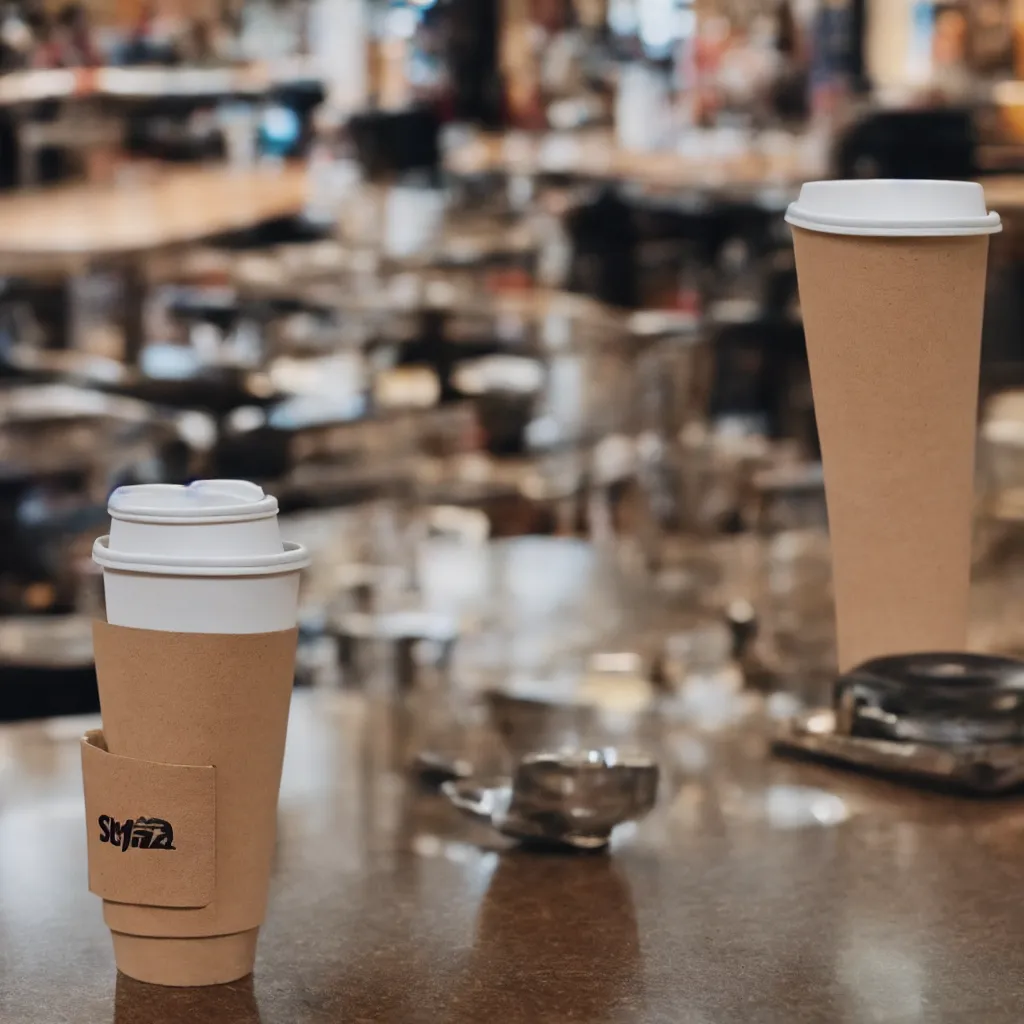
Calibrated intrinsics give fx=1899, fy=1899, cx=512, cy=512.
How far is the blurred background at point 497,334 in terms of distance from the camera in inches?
74.8

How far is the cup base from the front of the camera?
869mm

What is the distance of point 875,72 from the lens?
32.8ft

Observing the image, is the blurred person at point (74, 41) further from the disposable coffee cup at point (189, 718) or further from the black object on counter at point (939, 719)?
the disposable coffee cup at point (189, 718)

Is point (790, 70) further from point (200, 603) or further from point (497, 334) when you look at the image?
point (200, 603)

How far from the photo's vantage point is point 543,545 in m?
2.18

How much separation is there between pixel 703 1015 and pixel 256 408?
3605 mm

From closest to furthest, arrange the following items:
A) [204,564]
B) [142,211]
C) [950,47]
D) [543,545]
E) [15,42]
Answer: [204,564]
[543,545]
[142,211]
[950,47]
[15,42]

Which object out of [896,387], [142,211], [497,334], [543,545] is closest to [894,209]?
[896,387]

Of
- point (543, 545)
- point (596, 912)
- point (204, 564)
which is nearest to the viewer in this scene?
point (204, 564)

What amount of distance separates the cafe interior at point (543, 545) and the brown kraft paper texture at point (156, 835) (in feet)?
0.16

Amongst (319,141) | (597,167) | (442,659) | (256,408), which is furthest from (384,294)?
(319,141)

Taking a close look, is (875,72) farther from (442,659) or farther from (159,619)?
(159,619)

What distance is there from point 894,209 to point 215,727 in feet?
1.68

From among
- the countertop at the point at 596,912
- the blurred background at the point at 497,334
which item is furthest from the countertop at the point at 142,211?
the countertop at the point at 596,912
